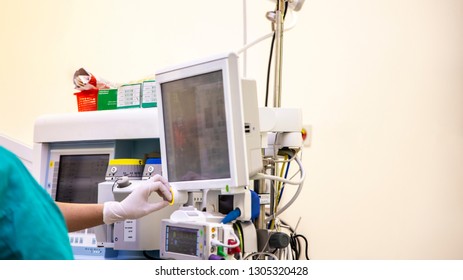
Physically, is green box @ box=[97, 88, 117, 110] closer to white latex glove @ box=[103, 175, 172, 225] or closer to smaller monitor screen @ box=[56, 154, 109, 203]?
smaller monitor screen @ box=[56, 154, 109, 203]

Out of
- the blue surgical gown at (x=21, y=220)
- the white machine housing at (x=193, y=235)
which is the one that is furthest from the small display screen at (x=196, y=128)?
the blue surgical gown at (x=21, y=220)

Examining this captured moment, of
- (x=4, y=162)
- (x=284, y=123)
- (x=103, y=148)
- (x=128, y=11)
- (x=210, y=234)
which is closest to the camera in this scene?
(x=4, y=162)

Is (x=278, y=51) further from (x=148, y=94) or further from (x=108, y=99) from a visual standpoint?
(x=108, y=99)

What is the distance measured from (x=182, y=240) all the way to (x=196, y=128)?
0.35 meters

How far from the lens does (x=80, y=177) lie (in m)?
2.23

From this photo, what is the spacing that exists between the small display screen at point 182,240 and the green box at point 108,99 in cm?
85

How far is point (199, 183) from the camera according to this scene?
155cm

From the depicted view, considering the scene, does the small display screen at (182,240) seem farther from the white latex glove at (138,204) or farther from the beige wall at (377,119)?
the beige wall at (377,119)

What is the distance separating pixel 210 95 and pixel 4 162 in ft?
→ 2.68

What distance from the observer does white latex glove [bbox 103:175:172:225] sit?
1562 millimetres
